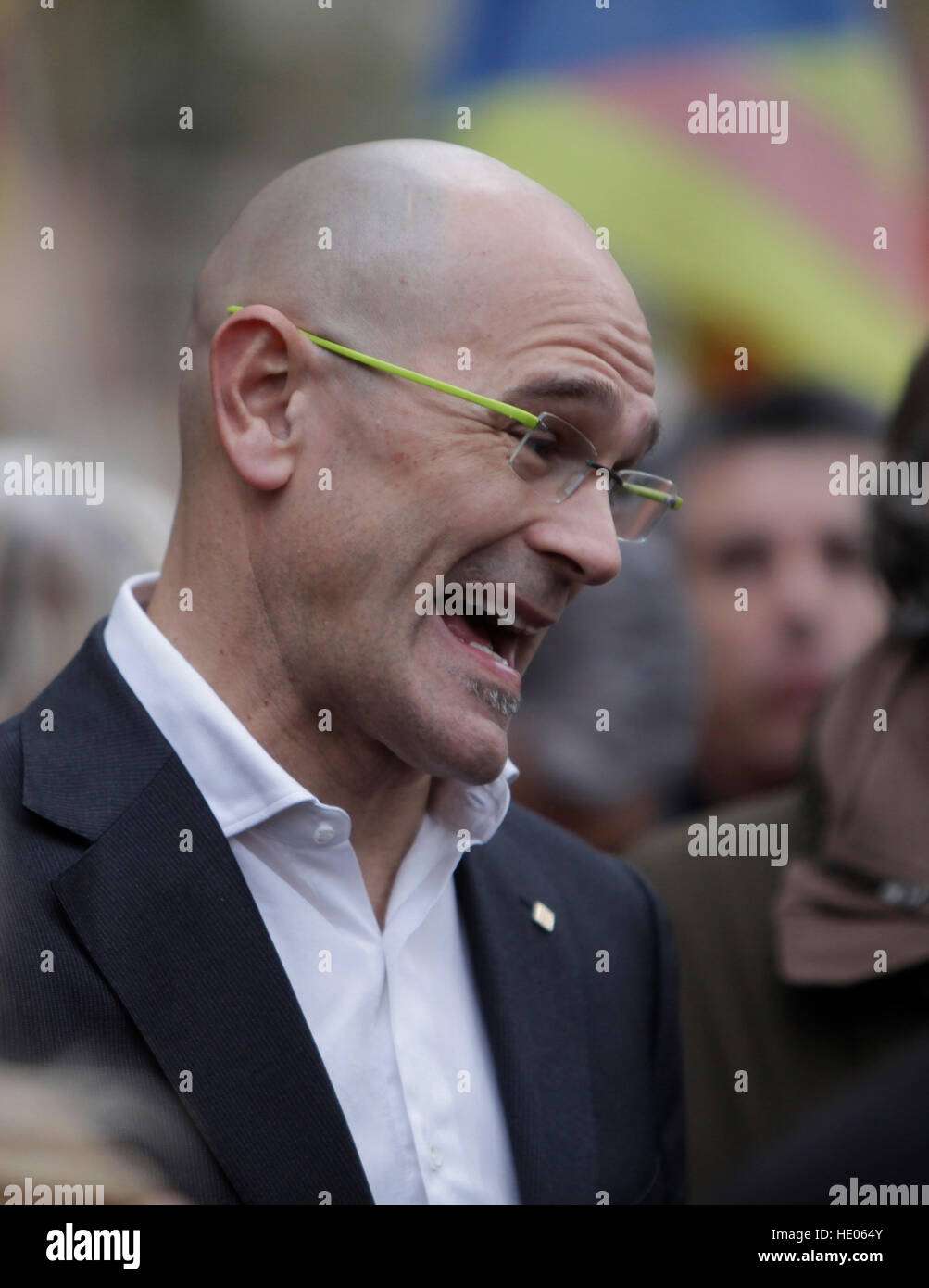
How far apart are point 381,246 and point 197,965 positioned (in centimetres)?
107

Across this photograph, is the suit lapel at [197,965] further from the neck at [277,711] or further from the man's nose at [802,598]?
the man's nose at [802,598]

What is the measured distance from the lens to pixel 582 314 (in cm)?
223

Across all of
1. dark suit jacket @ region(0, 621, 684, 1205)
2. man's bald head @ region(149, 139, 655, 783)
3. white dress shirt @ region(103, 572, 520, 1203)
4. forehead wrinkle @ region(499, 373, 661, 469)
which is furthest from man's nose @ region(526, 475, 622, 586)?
dark suit jacket @ region(0, 621, 684, 1205)

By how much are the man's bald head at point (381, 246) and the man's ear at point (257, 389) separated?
43 mm

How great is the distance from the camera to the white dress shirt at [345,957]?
208 cm

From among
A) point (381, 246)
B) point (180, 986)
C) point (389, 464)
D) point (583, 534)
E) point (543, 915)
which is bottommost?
point (543, 915)

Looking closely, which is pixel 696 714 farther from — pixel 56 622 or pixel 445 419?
pixel 445 419

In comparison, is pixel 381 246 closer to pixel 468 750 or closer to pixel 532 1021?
pixel 468 750

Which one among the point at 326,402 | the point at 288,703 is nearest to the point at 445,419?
the point at 326,402

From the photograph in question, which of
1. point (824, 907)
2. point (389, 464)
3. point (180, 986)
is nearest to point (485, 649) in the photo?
point (389, 464)

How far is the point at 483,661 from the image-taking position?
2215mm

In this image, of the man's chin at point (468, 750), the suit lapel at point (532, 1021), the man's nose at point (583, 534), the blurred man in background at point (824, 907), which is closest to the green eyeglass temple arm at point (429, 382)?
the man's nose at point (583, 534)

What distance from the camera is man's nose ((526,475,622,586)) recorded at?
2195mm

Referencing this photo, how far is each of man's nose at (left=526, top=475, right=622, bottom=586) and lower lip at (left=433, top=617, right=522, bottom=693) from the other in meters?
0.18
